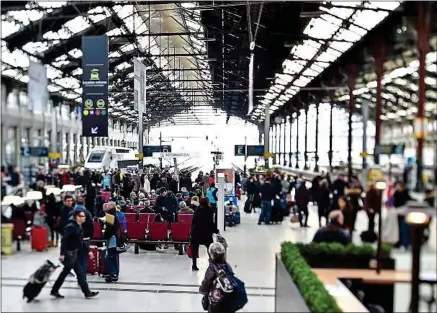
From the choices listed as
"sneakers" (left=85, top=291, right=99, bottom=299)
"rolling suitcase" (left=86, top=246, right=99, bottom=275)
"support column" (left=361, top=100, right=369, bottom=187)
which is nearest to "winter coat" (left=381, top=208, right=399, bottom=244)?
"support column" (left=361, top=100, right=369, bottom=187)

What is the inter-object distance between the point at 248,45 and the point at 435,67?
3.48ft

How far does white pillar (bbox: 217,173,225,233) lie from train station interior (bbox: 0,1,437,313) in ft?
0.05

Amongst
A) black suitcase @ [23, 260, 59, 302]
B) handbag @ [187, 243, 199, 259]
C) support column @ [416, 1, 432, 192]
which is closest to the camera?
support column @ [416, 1, 432, 192]

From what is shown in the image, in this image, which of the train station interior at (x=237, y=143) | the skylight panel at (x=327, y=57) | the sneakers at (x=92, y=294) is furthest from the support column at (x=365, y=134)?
the sneakers at (x=92, y=294)

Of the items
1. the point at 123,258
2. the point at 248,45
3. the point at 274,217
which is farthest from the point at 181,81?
the point at 123,258

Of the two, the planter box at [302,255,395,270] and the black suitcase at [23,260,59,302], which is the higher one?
the planter box at [302,255,395,270]

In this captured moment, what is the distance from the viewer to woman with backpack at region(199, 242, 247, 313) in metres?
Answer: 2.80

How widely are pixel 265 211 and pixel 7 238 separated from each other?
1377 mm

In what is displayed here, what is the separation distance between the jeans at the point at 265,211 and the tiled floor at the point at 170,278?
0.17 ft

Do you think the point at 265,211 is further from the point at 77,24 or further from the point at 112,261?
the point at 112,261

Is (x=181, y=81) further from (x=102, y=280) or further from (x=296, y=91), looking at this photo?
(x=102, y=280)

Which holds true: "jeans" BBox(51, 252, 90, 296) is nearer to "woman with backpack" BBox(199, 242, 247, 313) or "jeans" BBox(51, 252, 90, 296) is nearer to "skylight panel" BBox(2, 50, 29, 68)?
"woman with backpack" BBox(199, 242, 247, 313)

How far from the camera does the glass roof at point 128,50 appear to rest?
2.32 m

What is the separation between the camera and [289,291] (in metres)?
2.54
